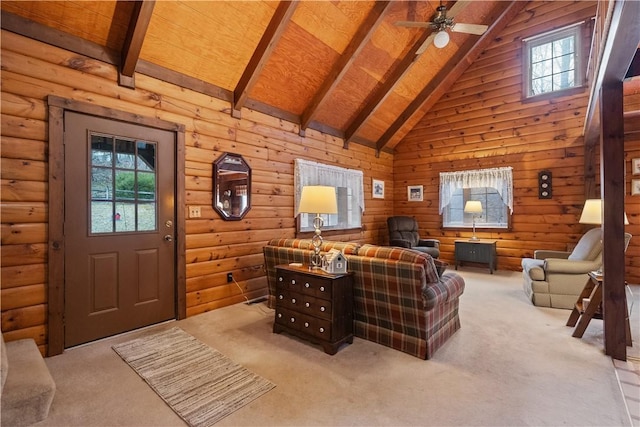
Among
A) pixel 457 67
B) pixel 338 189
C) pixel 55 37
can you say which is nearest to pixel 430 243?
pixel 338 189

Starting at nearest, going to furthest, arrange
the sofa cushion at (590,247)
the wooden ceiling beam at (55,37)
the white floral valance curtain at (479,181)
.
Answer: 1. the wooden ceiling beam at (55,37)
2. the sofa cushion at (590,247)
3. the white floral valance curtain at (479,181)

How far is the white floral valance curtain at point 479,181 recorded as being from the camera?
5637mm

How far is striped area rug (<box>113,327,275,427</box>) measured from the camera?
1791 millimetres

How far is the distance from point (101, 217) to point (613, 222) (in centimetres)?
427

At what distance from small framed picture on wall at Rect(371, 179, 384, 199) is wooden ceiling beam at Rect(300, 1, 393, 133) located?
2.35 meters

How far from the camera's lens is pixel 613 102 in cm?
238

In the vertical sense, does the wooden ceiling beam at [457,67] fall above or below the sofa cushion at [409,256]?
above

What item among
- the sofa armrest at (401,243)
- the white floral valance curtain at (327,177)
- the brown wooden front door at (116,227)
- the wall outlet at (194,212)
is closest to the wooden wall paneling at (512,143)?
the sofa armrest at (401,243)

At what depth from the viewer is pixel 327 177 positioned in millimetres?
5293

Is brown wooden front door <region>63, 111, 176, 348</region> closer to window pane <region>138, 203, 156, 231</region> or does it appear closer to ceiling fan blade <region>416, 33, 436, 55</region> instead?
window pane <region>138, 203, 156, 231</region>

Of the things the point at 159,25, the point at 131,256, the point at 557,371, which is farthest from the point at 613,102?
the point at 131,256

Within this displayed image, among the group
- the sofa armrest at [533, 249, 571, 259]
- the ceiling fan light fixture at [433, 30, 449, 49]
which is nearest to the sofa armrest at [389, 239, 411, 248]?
the sofa armrest at [533, 249, 571, 259]

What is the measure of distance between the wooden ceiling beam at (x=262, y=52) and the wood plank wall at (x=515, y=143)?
171 inches

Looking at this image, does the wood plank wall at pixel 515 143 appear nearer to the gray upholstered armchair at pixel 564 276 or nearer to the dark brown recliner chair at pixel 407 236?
the dark brown recliner chair at pixel 407 236
